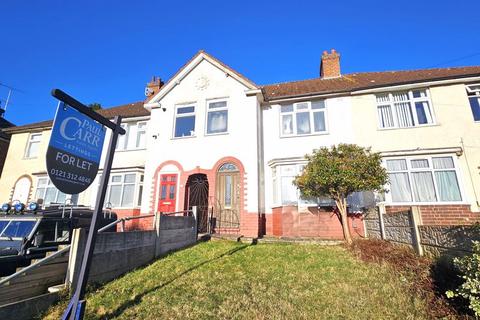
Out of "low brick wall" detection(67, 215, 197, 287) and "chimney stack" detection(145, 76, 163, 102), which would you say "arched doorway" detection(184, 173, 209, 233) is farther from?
"chimney stack" detection(145, 76, 163, 102)

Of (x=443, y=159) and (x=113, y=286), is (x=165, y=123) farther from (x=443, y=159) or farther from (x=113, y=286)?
(x=443, y=159)

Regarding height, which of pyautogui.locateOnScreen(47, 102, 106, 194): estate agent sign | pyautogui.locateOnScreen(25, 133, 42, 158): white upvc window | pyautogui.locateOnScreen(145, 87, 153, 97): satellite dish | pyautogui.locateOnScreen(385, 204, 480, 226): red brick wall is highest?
pyautogui.locateOnScreen(145, 87, 153, 97): satellite dish

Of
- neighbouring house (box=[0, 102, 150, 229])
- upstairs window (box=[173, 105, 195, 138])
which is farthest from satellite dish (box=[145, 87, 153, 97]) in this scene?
upstairs window (box=[173, 105, 195, 138])

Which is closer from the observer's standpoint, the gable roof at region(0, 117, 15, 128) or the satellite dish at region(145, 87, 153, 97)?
the satellite dish at region(145, 87, 153, 97)

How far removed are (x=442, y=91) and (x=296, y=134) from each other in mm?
7038

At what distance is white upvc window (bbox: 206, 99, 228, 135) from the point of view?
13734mm

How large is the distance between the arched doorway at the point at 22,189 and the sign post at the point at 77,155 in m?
15.6

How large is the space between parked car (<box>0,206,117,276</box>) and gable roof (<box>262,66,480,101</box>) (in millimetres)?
10533

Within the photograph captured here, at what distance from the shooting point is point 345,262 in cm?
739

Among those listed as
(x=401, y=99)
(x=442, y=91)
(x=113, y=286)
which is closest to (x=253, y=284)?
(x=113, y=286)

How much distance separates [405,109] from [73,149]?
13.9 m

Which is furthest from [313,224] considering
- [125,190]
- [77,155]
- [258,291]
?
[125,190]

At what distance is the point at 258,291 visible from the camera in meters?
5.68

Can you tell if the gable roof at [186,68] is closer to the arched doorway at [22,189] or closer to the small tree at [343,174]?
the small tree at [343,174]
